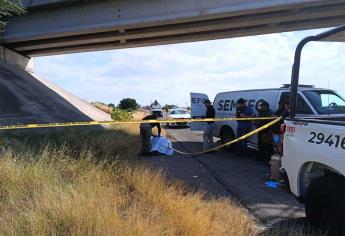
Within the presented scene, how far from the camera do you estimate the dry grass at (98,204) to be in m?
4.63

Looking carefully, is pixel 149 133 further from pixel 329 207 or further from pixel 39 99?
pixel 39 99

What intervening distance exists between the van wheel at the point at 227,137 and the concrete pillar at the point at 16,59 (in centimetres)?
1990

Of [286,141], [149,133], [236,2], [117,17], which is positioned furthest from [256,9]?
[286,141]

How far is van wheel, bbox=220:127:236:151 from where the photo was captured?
15.5 metres

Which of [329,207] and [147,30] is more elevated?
[147,30]

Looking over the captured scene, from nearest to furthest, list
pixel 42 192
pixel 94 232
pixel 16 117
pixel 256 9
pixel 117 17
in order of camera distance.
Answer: pixel 94 232 → pixel 42 192 → pixel 256 9 → pixel 16 117 → pixel 117 17

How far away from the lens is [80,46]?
31391mm

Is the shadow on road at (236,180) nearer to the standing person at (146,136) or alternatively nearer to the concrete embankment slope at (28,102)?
the standing person at (146,136)

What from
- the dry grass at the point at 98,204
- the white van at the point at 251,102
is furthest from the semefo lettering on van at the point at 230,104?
the dry grass at the point at 98,204

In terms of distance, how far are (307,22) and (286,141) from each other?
18234mm

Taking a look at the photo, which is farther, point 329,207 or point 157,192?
point 157,192

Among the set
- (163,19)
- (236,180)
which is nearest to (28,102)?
(163,19)

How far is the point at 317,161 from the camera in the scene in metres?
5.21

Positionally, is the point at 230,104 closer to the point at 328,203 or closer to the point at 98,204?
the point at 328,203
